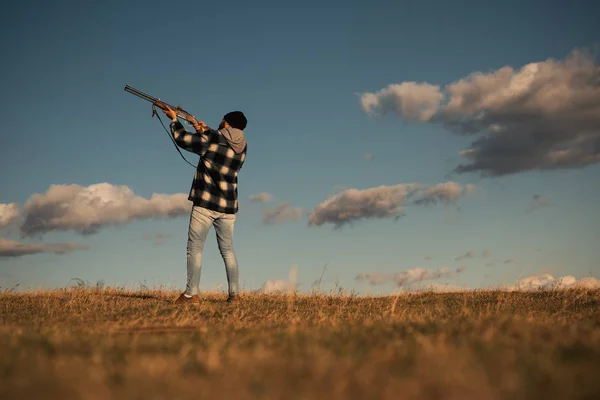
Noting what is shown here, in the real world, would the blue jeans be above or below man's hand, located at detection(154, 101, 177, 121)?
below

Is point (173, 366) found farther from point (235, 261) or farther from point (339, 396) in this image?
point (235, 261)

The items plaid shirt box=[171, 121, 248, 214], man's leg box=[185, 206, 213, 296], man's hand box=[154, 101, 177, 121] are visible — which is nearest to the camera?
man's leg box=[185, 206, 213, 296]

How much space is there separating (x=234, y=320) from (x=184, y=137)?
12.1ft

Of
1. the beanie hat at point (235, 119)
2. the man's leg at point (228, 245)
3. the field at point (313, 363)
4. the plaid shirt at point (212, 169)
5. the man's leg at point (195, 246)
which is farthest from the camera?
the beanie hat at point (235, 119)

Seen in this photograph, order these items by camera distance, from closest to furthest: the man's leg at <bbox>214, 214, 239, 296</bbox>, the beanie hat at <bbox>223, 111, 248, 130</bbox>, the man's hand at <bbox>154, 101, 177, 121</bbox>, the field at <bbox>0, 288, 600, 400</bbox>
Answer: the field at <bbox>0, 288, 600, 400</bbox> → the man's leg at <bbox>214, 214, 239, 296</bbox> → the beanie hat at <bbox>223, 111, 248, 130</bbox> → the man's hand at <bbox>154, 101, 177, 121</bbox>

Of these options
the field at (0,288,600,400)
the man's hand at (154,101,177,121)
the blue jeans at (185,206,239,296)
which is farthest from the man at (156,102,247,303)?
the field at (0,288,600,400)

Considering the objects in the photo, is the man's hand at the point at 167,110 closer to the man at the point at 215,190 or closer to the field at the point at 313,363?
the man at the point at 215,190

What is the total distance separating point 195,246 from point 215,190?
1.06 meters

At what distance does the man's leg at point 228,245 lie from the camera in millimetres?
9375

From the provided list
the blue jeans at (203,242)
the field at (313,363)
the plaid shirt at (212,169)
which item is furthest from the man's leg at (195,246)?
the field at (313,363)

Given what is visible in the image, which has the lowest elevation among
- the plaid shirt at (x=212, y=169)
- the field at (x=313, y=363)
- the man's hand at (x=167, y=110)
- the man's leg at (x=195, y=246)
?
the field at (x=313, y=363)

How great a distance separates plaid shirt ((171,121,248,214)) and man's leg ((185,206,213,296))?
22 cm

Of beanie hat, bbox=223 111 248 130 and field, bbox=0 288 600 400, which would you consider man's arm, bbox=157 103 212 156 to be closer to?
beanie hat, bbox=223 111 248 130

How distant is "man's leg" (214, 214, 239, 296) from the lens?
9375 millimetres
